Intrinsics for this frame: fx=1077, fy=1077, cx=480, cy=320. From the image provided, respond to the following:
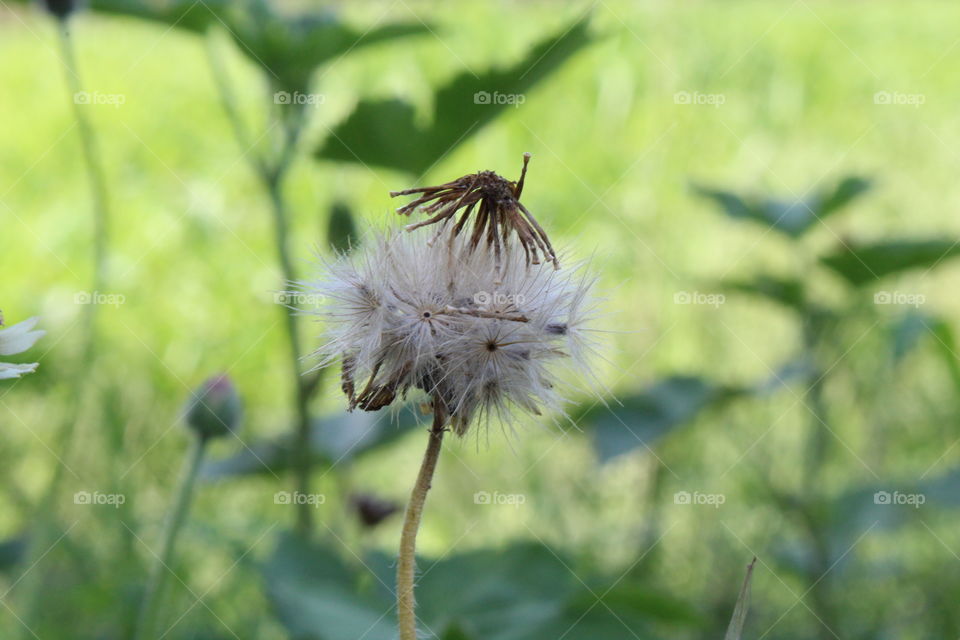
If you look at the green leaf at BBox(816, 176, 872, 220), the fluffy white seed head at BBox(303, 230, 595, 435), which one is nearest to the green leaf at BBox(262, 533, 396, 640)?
the fluffy white seed head at BBox(303, 230, 595, 435)

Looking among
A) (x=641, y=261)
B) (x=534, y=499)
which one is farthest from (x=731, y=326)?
(x=534, y=499)

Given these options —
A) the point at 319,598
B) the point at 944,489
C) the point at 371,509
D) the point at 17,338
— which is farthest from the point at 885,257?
the point at 17,338

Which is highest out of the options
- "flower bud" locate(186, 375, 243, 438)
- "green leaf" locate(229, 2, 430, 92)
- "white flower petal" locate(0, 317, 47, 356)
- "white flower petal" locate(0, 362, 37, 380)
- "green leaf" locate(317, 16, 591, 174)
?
"green leaf" locate(229, 2, 430, 92)

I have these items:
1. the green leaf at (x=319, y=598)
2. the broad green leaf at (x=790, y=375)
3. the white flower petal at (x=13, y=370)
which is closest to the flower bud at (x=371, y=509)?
the green leaf at (x=319, y=598)

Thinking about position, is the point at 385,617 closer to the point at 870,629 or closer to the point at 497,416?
the point at 497,416

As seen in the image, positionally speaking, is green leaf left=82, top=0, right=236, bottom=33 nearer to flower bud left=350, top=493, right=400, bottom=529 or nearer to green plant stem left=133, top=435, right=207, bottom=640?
green plant stem left=133, top=435, right=207, bottom=640

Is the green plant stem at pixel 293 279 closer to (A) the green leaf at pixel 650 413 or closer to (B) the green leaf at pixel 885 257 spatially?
(A) the green leaf at pixel 650 413
